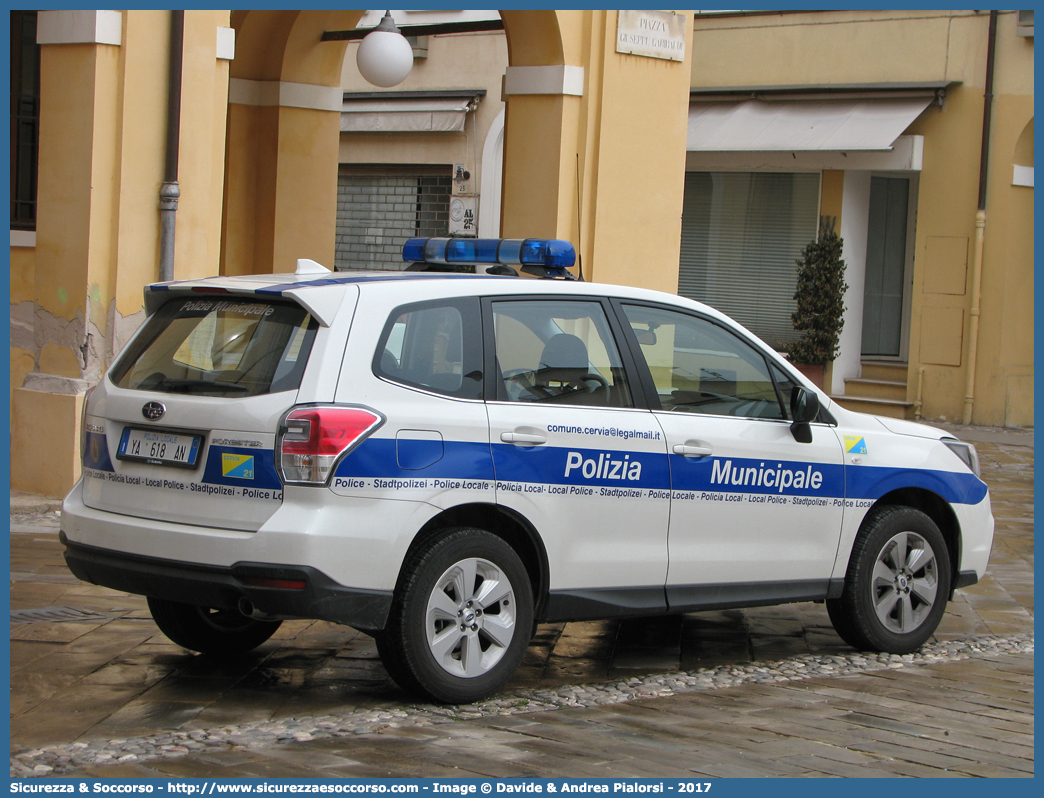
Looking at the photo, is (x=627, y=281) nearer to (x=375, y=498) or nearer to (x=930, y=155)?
(x=375, y=498)

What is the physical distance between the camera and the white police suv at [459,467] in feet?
15.6

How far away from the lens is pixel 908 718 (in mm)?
5289

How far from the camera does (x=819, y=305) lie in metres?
19.4

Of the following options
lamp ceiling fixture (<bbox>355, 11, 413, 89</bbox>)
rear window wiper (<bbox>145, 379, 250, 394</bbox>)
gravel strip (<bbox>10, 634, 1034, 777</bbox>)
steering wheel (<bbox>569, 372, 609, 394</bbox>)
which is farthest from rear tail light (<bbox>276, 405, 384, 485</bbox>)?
lamp ceiling fixture (<bbox>355, 11, 413, 89</bbox>)

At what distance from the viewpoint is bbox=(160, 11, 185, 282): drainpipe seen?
9.55 metres

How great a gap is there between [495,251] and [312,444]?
1842 mm

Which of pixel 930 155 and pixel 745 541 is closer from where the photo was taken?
pixel 745 541

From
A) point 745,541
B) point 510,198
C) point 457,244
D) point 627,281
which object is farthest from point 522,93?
point 745,541

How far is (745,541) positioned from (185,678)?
244cm

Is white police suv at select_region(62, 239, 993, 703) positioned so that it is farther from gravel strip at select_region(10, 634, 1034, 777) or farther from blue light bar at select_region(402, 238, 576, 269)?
gravel strip at select_region(10, 634, 1034, 777)

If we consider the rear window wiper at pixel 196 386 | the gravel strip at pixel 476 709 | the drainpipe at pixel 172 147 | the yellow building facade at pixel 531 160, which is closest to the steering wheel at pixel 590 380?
the gravel strip at pixel 476 709

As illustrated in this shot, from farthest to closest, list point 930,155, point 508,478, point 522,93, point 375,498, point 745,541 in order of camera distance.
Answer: point 930,155, point 522,93, point 745,541, point 508,478, point 375,498

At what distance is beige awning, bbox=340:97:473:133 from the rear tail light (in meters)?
16.6

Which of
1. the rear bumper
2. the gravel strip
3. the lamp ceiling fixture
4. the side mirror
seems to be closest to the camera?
the gravel strip
